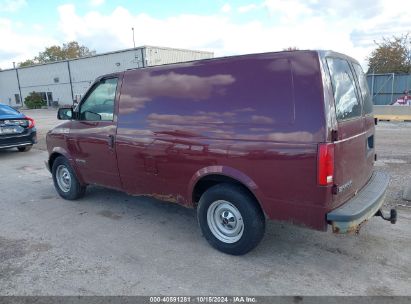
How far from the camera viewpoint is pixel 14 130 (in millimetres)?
10000

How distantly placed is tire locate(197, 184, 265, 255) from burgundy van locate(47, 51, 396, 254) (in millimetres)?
11

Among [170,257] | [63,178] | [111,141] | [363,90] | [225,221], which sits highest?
[363,90]

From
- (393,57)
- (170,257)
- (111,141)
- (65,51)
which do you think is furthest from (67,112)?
(65,51)

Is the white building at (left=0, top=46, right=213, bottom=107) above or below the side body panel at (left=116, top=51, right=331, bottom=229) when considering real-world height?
above

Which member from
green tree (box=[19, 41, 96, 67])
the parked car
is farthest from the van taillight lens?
green tree (box=[19, 41, 96, 67])

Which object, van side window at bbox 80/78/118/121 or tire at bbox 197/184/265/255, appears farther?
van side window at bbox 80/78/118/121

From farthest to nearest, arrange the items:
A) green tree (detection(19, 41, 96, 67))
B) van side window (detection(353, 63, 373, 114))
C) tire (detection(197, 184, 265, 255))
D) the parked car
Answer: green tree (detection(19, 41, 96, 67)), the parked car, van side window (detection(353, 63, 373, 114)), tire (detection(197, 184, 265, 255))

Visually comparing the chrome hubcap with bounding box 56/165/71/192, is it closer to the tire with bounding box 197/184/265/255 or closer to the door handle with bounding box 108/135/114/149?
the door handle with bounding box 108/135/114/149

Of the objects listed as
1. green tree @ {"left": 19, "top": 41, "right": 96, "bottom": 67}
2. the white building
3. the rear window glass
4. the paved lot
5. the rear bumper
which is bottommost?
the paved lot

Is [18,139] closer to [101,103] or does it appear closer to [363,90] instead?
[101,103]

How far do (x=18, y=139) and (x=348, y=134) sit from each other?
9.39 meters

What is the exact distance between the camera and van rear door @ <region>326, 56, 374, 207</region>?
3.27m

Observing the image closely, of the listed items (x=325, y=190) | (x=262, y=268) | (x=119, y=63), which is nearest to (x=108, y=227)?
(x=262, y=268)

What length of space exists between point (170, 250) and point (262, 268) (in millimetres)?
1067
